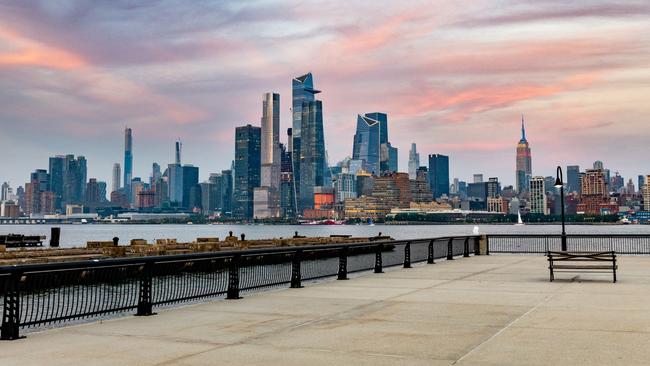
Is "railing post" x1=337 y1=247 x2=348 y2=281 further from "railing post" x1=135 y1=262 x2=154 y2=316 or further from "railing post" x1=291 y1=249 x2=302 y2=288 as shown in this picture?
"railing post" x1=135 y1=262 x2=154 y2=316

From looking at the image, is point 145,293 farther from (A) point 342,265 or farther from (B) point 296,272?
(A) point 342,265

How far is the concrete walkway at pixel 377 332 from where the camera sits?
A: 878 centimetres

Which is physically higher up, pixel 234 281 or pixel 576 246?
pixel 234 281

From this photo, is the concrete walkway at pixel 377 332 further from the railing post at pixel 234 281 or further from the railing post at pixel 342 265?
the railing post at pixel 342 265

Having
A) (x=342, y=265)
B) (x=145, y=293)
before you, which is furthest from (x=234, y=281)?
(x=342, y=265)

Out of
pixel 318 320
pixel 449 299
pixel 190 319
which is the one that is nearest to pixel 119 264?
pixel 190 319

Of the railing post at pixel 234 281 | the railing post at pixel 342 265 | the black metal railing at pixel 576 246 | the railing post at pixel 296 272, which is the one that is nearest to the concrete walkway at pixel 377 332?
the railing post at pixel 234 281

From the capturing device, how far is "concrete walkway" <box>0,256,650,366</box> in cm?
878

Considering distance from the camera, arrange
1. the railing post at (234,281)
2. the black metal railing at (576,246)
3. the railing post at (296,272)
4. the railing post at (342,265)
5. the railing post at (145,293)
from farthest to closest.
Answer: the black metal railing at (576,246), the railing post at (342,265), the railing post at (296,272), the railing post at (234,281), the railing post at (145,293)

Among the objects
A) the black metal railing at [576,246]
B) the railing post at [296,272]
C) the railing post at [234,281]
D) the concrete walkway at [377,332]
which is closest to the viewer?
the concrete walkway at [377,332]

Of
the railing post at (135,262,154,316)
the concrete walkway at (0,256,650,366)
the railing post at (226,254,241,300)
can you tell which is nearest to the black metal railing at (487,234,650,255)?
the concrete walkway at (0,256,650,366)

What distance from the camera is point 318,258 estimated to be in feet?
213

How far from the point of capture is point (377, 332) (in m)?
10.8

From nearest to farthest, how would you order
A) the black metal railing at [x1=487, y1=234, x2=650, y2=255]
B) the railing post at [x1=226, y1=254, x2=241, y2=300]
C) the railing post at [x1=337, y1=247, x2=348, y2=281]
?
1. the railing post at [x1=226, y1=254, x2=241, y2=300]
2. the railing post at [x1=337, y1=247, x2=348, y2=281]
3. the black metal railing at [x1=487, y1=234, x2=650, y2=255]
